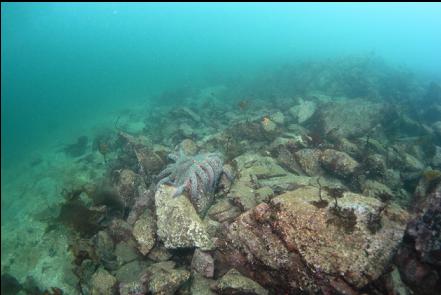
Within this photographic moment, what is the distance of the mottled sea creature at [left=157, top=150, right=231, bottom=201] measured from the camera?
7090 millimetres

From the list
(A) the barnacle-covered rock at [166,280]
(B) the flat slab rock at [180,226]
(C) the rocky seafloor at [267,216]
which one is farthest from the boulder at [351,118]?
(A) the barnacle-covered rock at [166,280]

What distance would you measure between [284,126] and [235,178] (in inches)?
228

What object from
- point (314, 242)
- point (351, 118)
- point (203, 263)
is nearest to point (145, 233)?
point (203, 263)

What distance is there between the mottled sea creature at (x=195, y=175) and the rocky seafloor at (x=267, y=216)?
0.04m

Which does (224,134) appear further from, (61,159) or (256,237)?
(61,159)

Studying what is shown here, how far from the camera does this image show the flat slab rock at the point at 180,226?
6199 millimetres

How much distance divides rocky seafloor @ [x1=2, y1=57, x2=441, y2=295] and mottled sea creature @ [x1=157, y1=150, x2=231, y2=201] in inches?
1.4

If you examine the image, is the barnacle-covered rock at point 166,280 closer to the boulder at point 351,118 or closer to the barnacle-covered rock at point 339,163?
the barnacle-covered rock at point 339,163

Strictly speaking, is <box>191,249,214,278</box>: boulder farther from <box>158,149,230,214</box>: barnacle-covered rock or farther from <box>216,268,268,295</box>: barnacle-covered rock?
<box>158,149,230,214</box>: barnacle-covered rock

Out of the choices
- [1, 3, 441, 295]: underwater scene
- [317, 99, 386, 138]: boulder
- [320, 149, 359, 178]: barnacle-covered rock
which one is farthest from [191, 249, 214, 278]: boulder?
[317, 99, 386, 138]: boulder

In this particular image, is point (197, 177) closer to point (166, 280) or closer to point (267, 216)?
point (267, 216)

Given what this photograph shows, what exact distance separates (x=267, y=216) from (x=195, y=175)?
2307mm

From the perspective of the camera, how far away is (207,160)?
7.75m

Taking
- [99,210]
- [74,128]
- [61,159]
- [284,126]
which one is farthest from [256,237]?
[74,128]
